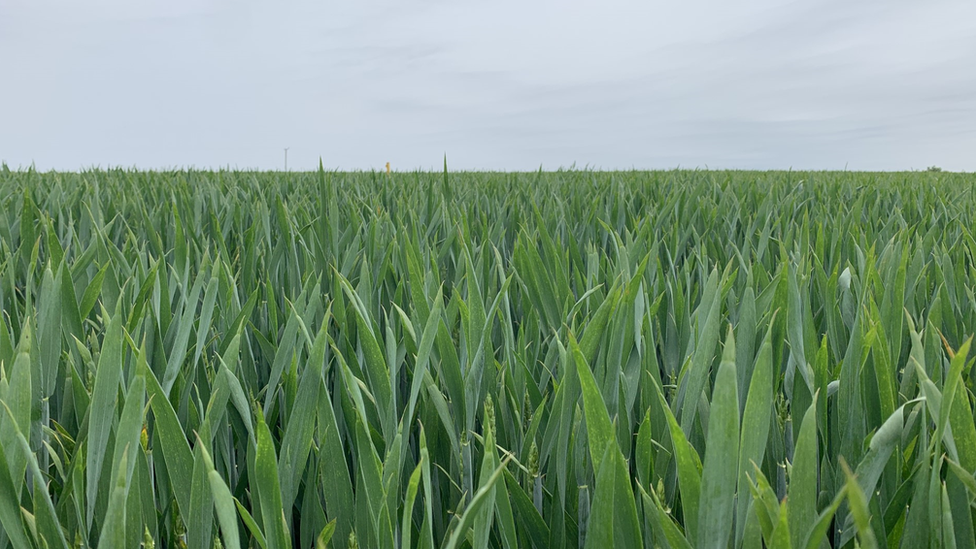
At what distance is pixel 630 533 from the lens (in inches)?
16.9

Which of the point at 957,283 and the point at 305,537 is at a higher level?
the point at 957,283

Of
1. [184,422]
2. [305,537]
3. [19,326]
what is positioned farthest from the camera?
[19,326]

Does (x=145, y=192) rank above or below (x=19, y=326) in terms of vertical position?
above

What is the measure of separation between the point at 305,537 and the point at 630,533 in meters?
0.29

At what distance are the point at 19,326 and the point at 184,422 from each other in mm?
450

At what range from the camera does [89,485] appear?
0.50m

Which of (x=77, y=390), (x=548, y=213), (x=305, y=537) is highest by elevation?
(x=548, y=213)

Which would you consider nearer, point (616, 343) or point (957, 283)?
point (616, 343)

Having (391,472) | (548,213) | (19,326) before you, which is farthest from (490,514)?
(548,213)

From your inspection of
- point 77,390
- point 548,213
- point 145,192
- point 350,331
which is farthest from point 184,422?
point 145,192

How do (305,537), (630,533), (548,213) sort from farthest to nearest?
(548,213) → (305,537) → (630,533)

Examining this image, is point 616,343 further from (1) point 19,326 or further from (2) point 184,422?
(1) point 19,326

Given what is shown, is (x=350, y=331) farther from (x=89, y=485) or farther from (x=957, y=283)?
(x=957, y=283)

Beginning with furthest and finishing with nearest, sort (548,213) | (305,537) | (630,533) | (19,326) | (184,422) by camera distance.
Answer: (548,213) < (19,326) < (184,422) < (305,537) < (630,533)
